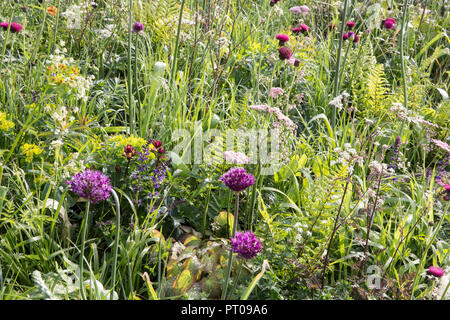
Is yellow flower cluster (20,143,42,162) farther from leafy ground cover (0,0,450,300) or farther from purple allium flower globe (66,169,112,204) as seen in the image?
purple allium flower globe (66,169,112,204)

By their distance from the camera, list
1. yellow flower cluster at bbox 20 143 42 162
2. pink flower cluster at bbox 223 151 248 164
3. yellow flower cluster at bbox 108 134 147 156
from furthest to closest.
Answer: yellow flower cluster at bbox 108 134 147 156 → yellow flower cluster at bbox 20 143 42 162 → pink flower cluster at bbox 223 151 248 164

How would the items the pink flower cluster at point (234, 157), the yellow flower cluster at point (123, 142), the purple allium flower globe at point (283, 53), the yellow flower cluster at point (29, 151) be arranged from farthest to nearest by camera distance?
the purple allium flower globe at point (283, 53), the yellow flower cluster at point (123, 142), the yellow flower cluster at point (29, 151), the pink flower cluster at point (234, 157)

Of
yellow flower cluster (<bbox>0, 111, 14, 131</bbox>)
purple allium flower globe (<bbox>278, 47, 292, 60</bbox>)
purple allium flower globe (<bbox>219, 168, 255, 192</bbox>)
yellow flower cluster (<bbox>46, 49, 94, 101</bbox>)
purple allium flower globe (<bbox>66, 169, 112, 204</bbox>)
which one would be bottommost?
yellow flower cluster (<bbox>0, 111, 14, 131</bbox>)

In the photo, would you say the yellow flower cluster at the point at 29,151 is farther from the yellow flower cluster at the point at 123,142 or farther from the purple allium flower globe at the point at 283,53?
the purple allium flower globe at the point at 283,53

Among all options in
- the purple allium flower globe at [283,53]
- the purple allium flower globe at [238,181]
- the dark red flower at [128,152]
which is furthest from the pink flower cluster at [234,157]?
the purple allium flower globe at [283,53]

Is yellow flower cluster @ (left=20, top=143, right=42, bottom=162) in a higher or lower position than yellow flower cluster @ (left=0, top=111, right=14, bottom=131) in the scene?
lower

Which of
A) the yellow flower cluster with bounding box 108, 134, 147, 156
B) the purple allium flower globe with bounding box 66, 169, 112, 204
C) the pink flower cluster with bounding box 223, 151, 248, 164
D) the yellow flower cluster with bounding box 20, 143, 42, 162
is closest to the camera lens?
the purple allium flower globe with bounding box 66, 169, 112, 204

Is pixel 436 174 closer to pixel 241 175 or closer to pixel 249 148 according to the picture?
pixel 249 148

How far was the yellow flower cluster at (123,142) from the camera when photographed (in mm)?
2086

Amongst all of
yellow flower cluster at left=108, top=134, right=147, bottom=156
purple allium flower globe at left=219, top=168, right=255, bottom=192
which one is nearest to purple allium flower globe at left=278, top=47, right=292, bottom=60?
yellow flower cluster at left=108, top=134, right=147, bottom=156

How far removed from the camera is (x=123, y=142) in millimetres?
2084

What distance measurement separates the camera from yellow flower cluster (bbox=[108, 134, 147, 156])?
2.09 metres

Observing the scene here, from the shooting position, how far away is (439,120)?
3.13 metres

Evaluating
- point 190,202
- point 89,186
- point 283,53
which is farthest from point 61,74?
point 283,53
